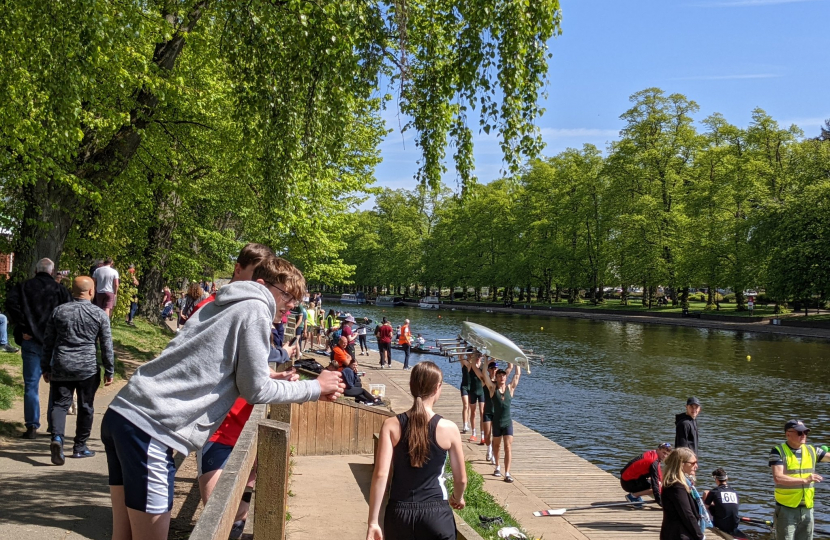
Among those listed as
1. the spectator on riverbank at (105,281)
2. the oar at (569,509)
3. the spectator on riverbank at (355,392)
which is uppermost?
the spectator on riverbank at (105,281)

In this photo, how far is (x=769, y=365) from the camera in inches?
1270

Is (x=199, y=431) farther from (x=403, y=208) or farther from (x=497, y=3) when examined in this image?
(x=403, y=208)

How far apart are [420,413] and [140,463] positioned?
68.4 inches

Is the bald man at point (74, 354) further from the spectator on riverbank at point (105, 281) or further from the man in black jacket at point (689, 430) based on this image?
the man in black jacket at point (689, 430)

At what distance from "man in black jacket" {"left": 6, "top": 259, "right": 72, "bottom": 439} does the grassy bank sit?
189 inches

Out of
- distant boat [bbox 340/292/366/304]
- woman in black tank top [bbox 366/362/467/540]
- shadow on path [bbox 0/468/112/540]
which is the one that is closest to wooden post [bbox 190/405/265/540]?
woman in black tank top [bbox 366/362/467/540]

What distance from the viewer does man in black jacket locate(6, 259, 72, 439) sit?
26.7 ft

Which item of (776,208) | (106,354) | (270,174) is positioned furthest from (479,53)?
(776,208)

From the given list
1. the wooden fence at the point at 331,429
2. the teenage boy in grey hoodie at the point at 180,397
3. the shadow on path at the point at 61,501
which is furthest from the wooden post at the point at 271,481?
the wooden fence at the point at 331,429

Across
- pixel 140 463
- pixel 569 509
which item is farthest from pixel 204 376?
pixel 569 509

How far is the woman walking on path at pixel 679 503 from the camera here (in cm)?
657

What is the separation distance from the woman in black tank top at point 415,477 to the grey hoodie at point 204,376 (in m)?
1.23

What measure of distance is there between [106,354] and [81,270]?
11.8 m

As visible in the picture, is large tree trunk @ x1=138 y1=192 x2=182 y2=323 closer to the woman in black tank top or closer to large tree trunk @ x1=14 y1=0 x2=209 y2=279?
large tree trunk @ x1=14 y1=0 x2=209 y2=279
